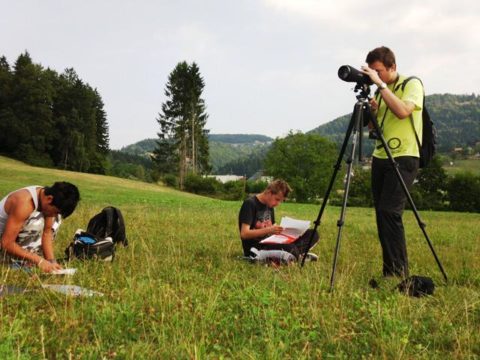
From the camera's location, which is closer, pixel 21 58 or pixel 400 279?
pixel 400 279

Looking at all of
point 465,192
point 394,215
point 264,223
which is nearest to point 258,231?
point 264,223

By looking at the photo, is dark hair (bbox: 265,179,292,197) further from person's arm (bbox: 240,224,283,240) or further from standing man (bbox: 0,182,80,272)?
standing man (bbox: 0,182,80,272)

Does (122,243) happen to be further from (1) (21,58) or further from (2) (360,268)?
(1) (21,58)

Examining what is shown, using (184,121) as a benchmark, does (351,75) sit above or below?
below

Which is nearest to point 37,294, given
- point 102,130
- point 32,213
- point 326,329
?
point 32,213

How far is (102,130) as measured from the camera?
84750 mm

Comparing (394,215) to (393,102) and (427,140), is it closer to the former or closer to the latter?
(427,140)

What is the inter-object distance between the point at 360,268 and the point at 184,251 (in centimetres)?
286

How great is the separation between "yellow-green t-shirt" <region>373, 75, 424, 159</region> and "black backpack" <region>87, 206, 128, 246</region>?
443 centimetres

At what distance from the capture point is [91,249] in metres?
5.93

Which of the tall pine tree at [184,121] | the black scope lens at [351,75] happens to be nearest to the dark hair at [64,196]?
the black scope lens at [351,75]

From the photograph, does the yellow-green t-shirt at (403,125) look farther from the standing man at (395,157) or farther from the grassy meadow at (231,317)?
the grassy meadow at (231,317)

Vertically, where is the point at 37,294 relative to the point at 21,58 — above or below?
below

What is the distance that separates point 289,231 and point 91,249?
2911 millimetres
